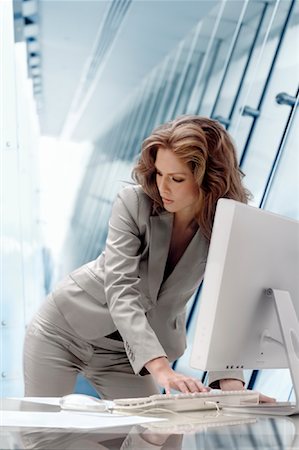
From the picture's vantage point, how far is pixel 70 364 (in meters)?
2.58

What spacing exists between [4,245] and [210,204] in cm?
282

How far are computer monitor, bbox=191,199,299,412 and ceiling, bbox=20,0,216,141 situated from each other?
6.09m

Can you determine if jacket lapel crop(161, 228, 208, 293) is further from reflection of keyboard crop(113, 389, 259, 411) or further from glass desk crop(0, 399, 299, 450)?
glass desk crop(0, 399, 299, 450)

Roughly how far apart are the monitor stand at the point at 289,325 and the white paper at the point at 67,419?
45 cm

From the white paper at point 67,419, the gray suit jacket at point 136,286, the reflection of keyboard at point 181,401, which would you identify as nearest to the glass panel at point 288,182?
the gray suit jacket at point 136,286

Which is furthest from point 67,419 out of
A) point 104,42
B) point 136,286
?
point 104,42

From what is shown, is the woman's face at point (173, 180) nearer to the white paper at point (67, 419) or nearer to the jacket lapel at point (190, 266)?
the jacket lapel at point (190, 266)

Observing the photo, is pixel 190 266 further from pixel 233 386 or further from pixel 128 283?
pixel 233 386

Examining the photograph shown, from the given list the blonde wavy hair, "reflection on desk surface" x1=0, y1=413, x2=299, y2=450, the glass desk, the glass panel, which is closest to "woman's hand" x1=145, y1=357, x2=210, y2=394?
the glass desk

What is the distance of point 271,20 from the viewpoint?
578 centimetres

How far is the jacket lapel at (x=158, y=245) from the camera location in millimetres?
2414

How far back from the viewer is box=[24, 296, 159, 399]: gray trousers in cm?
256

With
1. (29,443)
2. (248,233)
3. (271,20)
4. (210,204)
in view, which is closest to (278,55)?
(271,20)

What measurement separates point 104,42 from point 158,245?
790 cm
